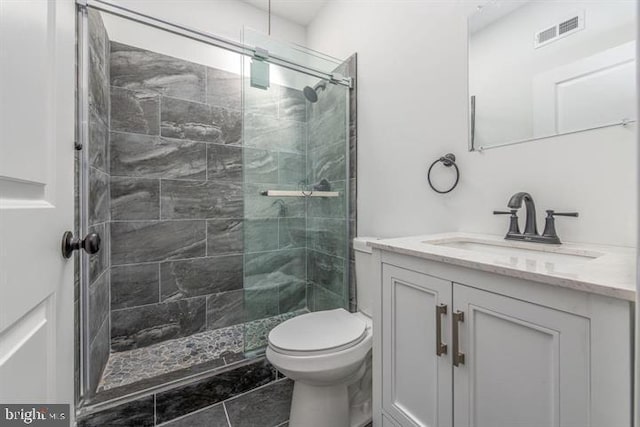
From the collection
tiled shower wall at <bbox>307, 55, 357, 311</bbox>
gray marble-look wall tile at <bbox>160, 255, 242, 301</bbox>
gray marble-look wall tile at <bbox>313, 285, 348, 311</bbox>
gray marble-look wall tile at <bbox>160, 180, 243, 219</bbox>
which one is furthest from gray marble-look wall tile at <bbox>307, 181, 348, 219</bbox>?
gray marble-look wall tile at <bbox>160, 255, 242, 301</bbox>

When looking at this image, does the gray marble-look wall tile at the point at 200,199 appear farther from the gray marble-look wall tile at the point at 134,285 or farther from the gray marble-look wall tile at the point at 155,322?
the gray marble-look wall tile at the point at 155,322

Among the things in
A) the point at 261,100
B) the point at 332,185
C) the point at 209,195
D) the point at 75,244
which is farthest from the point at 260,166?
the point at 75,244

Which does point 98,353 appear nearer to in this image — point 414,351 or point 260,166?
point 260,166

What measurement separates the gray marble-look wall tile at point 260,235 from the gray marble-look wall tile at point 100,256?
73cm

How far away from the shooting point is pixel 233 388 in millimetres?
1486

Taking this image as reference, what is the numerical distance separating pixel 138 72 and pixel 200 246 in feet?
4.05

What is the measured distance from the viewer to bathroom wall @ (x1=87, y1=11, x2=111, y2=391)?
1.33 meters

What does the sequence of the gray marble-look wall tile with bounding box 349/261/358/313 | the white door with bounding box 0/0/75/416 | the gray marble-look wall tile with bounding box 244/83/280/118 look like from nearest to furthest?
1. the white door with bounding box 0/0/75/416
2. the gray marble-look wall tile with bounding box 244/83/280/118
3. the gray marble-look wall tile with bounding box 349/261/358/313

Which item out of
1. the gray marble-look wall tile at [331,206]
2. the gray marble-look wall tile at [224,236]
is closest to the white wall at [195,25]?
the gray marble-look wall tile at [331,206]

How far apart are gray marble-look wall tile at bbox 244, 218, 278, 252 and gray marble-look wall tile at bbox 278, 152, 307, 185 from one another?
10.6 inches

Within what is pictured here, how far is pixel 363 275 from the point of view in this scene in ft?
5.16

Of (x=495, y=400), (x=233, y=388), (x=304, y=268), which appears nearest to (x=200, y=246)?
(x=304, y=268)

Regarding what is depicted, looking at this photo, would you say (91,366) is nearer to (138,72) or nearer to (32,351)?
(32,351)

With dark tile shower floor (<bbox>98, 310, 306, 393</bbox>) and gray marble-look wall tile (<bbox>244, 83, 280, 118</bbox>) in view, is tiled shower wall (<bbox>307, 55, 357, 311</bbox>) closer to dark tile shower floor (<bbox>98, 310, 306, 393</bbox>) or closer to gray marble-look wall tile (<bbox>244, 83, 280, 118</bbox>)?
gray marble-look wall tile (<bbox>244, 83, 280, 118</bbox>)
